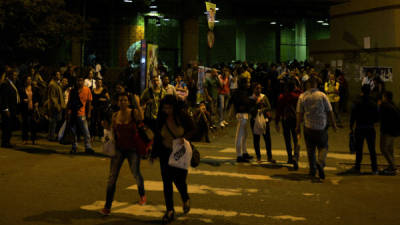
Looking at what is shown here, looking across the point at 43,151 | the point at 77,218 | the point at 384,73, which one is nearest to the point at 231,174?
the point at 77,218

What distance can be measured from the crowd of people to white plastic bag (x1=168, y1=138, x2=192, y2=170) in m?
0.13

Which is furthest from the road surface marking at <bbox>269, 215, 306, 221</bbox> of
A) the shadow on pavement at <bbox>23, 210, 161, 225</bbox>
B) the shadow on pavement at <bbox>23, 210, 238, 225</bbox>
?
the shadow on pavement at <bbox>23, 210, 161, 225</bbox>

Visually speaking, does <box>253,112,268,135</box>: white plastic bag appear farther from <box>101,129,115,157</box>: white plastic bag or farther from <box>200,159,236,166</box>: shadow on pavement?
<box>101,129,115,157</box>: white plastic bag

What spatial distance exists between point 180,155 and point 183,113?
617 millimetres

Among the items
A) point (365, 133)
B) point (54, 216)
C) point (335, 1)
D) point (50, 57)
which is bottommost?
point (54, 216)

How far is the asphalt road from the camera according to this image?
7.69 m

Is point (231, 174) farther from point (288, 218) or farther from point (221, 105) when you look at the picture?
point (221, 105)

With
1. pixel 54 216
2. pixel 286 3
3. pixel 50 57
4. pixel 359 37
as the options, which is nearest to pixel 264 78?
pixel 359 37

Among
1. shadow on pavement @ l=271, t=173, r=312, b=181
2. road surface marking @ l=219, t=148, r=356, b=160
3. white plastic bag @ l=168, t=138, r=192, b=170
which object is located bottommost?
shadow on pavement @ l=271, t=173, r=312, b=181

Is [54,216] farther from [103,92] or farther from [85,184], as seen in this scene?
[103,92]

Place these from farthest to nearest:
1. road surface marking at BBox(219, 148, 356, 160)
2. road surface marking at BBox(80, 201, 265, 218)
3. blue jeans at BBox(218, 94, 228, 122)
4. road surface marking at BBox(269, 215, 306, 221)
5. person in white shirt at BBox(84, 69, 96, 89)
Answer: blue jeans at BBox(218, 94, 228, 122), person in white shirt at BBox(84, 69, 96, 89), road surface marking at BBox(219, 148, 356, 160), road surface marking at BBox(80, 201, 265, 218), road surface marking at BBox(269, 215, 306, 221)

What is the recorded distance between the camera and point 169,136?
7.52 meters

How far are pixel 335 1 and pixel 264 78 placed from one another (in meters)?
A: 6.18

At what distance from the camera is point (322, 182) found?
10.2 metres
